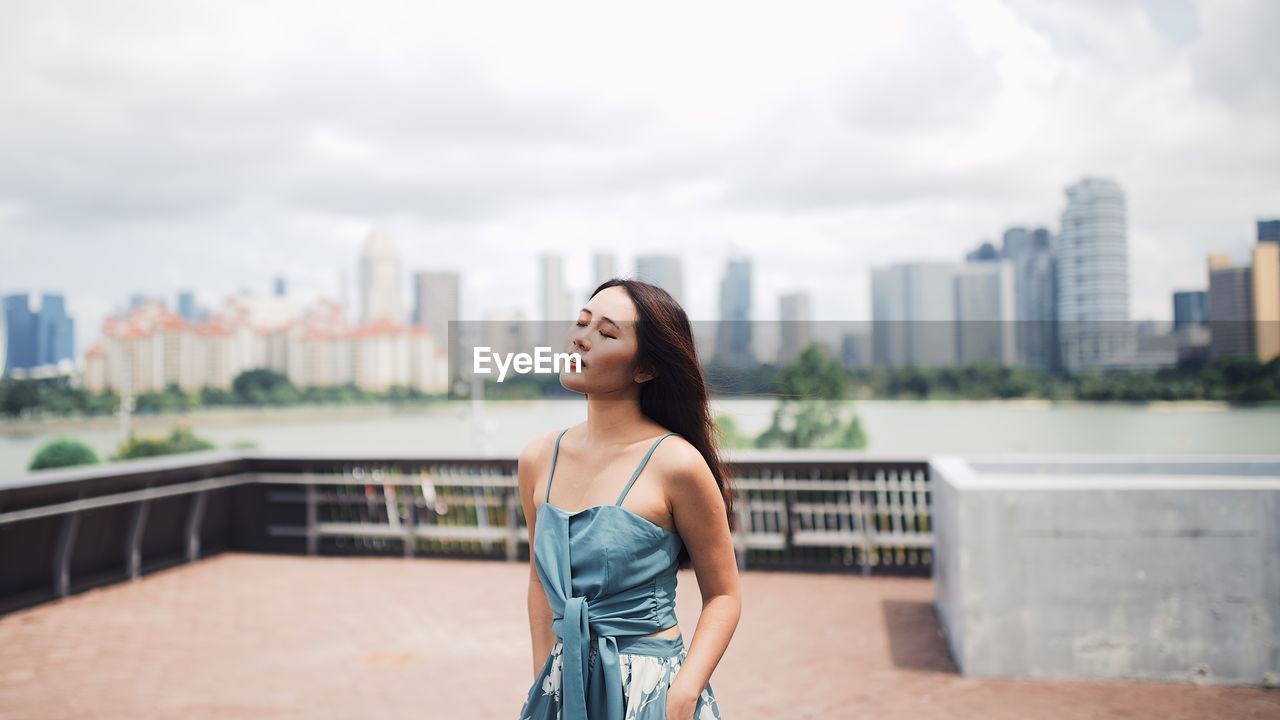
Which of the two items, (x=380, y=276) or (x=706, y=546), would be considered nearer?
(x=706, y=546)

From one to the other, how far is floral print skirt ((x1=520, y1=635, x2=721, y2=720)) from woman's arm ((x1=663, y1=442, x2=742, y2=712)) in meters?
0.04

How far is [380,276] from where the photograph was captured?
298 ft

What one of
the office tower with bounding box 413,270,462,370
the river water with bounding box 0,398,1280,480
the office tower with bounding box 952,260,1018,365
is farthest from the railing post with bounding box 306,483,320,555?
the office tower with bounding box 413,270,462,370

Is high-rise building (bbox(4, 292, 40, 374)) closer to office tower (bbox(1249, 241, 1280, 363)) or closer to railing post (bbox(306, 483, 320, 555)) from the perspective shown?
railing post (bbox(306, 483, 320, 555))

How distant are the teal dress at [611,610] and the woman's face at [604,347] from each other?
13cm

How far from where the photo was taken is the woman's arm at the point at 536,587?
1567 millimetres

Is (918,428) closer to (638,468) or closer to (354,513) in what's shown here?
(354,513)

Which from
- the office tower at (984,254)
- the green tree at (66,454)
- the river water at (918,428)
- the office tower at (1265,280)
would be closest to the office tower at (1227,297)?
the office tower at (1265,280)

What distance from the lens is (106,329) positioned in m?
72.9

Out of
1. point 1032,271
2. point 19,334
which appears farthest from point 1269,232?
point 19,334

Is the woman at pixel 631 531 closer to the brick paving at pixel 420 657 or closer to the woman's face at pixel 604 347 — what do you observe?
the woman's face at pixel 604 347

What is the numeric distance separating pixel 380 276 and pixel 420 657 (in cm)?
8933

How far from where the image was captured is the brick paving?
436 cm

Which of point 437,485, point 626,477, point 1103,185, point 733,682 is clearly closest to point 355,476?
point 437,485
